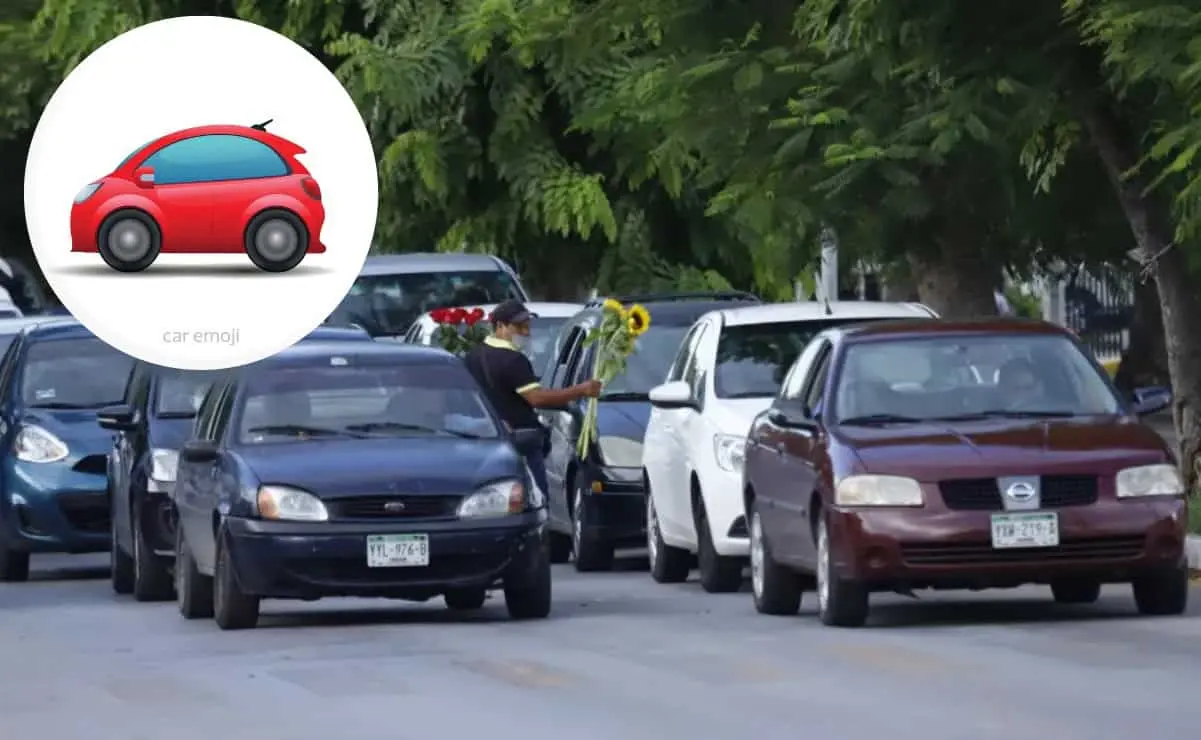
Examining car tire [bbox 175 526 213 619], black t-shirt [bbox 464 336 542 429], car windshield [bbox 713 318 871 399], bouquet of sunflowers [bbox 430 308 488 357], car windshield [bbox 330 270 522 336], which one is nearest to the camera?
car tire [bbox 175 526 213 619]

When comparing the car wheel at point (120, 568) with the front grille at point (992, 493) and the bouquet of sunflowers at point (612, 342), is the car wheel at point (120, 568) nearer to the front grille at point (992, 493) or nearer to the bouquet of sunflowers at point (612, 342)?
the bouquet of sunflowers at point (612, 342)

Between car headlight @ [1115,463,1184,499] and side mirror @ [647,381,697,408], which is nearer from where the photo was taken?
car headlight @ [1115,463,1184,499]

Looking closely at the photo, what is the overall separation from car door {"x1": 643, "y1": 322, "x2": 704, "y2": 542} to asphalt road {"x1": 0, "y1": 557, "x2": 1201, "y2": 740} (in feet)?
4.51

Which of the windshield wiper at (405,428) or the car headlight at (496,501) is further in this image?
the windshield wiper at (405,428)

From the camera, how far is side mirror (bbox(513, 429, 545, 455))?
64.4ft

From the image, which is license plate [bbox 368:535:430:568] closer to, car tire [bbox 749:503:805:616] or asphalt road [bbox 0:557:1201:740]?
asphalt road [bbox 0:557:1201:740]

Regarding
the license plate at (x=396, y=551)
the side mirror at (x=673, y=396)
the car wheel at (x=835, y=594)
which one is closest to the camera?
the car wheel at (x=835, y=594)

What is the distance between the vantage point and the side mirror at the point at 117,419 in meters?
21.4

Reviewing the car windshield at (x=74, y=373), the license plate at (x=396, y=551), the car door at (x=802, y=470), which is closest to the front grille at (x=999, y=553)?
A: the car door at (x=802, y=470)

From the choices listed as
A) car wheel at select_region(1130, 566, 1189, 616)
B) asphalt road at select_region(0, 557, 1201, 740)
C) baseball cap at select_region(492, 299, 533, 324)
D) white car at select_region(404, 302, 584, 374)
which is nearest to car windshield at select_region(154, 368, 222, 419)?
baseball cap at select_region(492, 299, 533, 324)

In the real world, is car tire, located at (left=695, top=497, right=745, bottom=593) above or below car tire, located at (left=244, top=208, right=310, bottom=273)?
below

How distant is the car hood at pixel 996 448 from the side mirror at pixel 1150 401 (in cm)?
72

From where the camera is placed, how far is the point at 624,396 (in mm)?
23656

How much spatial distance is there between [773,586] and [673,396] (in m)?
2.24
